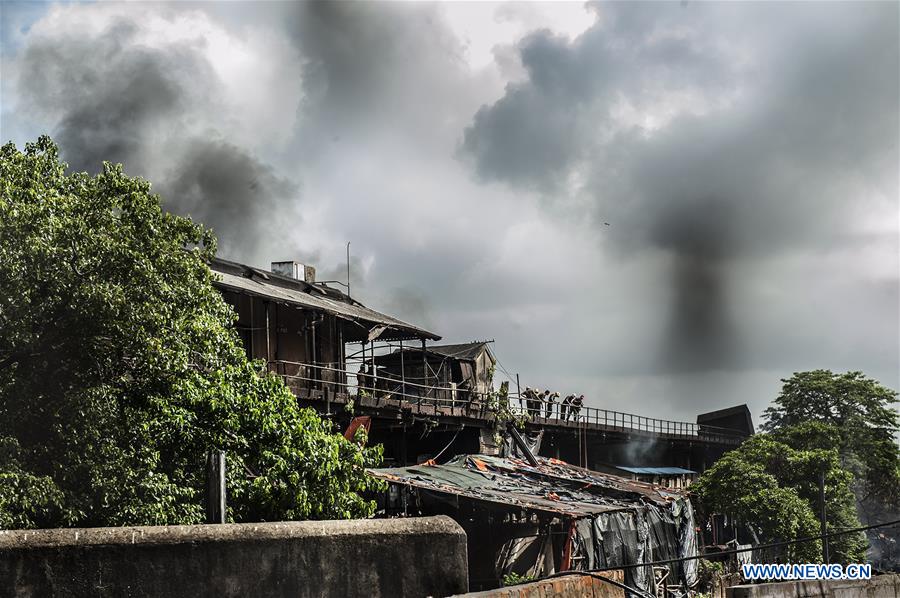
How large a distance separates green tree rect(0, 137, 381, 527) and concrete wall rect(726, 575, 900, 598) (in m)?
6.05

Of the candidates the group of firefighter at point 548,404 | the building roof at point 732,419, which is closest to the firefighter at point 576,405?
the group of firefighter at point 548,404

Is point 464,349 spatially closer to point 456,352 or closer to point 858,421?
point 456,352

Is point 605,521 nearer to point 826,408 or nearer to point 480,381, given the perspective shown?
point 480,381

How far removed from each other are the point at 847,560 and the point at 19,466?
29.0m

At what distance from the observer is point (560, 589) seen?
6.93 metres

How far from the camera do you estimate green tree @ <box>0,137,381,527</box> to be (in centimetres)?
1227

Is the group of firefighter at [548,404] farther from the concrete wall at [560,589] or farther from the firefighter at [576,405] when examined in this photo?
the concrete wall at [560,589]

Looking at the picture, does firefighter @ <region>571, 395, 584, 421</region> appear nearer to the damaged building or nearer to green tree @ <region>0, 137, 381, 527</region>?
the damaged building

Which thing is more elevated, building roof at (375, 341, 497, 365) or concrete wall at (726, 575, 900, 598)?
building roof at (375, 341, 497, 365)

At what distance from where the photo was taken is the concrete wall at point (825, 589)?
1190 cm

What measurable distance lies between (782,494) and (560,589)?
81.6ft

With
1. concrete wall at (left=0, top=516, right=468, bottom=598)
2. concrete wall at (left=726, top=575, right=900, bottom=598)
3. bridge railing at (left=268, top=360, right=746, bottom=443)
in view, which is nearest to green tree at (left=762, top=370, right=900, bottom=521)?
bridge railing at (left=268, top=360, right=746, bottom=443)

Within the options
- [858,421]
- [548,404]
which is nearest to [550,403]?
[548,404]

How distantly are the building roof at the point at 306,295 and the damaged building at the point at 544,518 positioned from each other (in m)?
5.02
